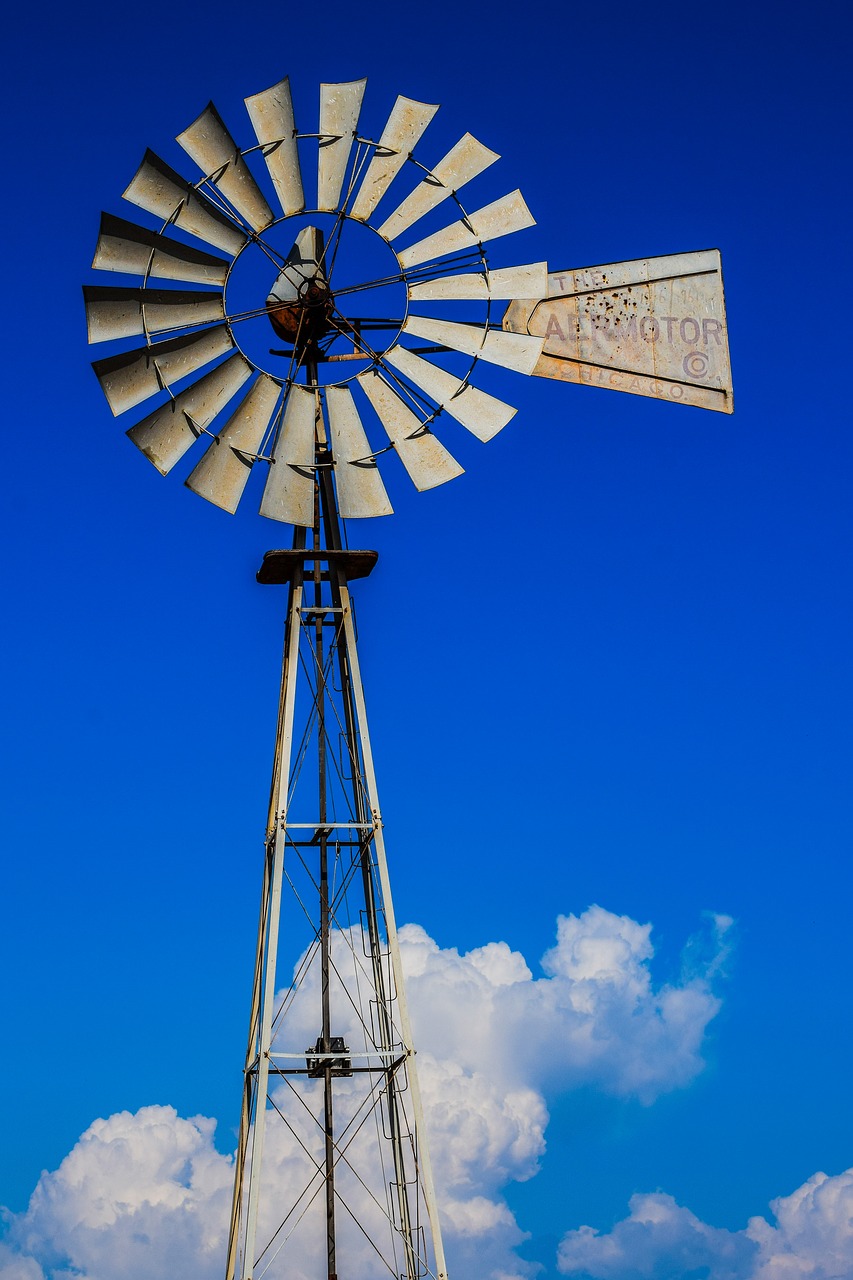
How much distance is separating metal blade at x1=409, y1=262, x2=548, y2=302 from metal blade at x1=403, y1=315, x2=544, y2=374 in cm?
25

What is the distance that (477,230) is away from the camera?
16500 mm

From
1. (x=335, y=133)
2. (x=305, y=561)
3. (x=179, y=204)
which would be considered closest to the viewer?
(x=179, y=204)

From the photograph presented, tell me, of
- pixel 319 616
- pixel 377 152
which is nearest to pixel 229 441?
pixel 319 616

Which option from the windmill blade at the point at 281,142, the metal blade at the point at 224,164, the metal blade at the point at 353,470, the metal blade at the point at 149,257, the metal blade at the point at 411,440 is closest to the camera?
the metal blade at the point at 149,257

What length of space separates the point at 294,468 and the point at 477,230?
2944 mm

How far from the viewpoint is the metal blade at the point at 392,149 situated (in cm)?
1619

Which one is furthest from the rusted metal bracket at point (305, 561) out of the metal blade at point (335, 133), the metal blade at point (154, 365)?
the metal blade at point (335, 133)

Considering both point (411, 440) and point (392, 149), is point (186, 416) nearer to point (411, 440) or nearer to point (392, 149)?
point (411, 440)

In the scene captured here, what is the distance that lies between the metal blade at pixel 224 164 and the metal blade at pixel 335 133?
23.6 inches

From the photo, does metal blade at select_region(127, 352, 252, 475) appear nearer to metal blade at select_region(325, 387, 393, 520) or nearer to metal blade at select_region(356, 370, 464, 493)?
metal blade at select_region(325, 387, 393, 520)

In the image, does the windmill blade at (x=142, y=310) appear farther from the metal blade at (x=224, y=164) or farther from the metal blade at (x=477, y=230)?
the metal blade at (x=477, y=230)

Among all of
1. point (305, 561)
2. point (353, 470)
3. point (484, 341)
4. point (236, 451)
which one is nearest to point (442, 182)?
point (484, 341)

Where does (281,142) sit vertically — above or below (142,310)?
above

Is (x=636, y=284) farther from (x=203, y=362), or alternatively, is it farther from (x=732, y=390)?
(x=203, y=362)
